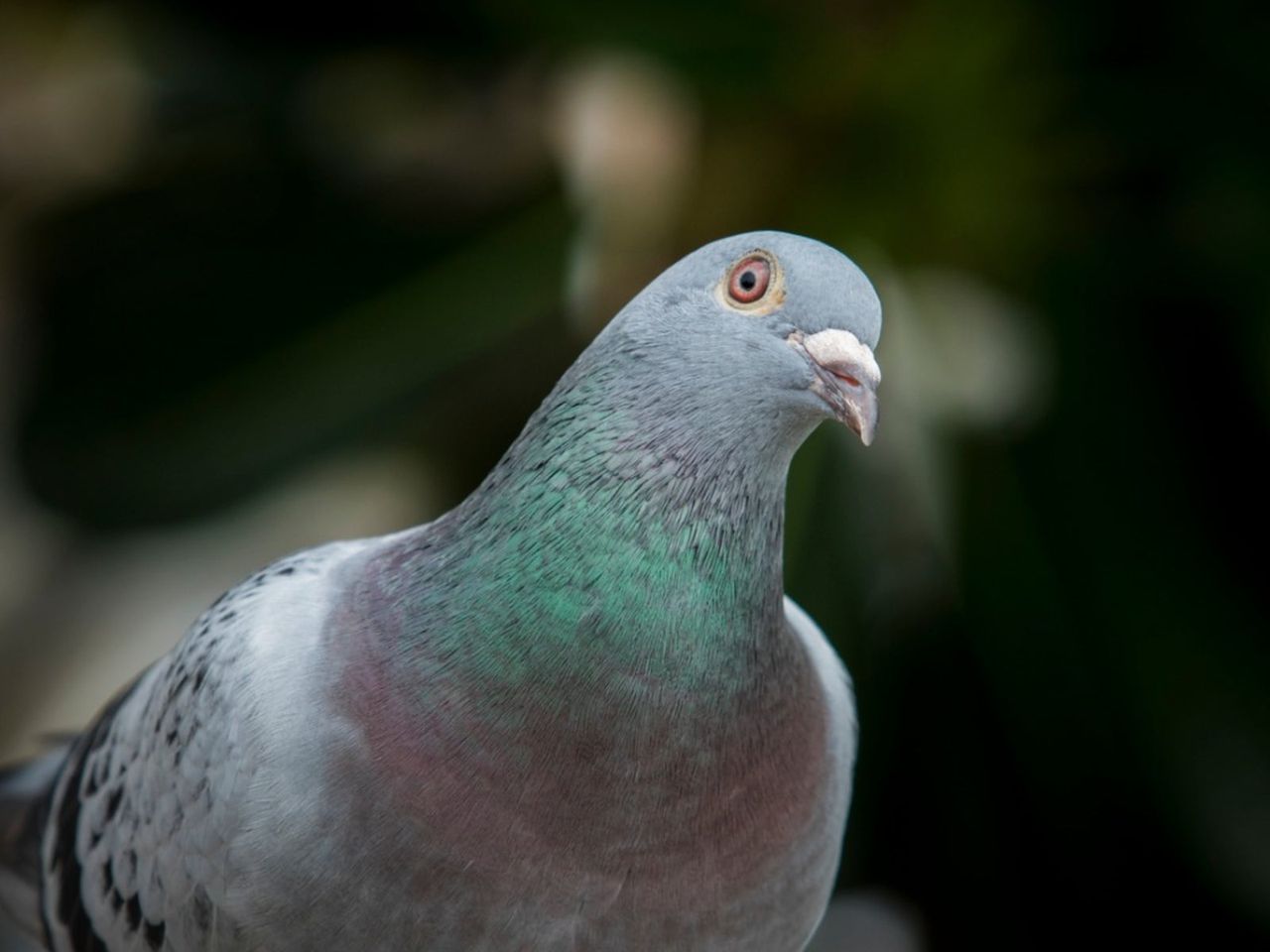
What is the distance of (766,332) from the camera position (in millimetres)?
1562

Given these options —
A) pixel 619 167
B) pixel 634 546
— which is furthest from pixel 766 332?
pixel 619 167

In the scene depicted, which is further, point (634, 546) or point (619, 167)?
point (619, 167)

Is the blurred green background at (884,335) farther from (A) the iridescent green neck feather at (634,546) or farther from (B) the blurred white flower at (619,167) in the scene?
(A) the iridescent green neck feather at (634,546)

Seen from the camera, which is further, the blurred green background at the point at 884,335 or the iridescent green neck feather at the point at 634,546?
the blurred green background at the point at 884,335

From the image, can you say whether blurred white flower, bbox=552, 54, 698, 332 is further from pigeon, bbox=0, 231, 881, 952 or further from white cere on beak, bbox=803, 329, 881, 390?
white cere on beak, bbox=803, 329, 881, 390

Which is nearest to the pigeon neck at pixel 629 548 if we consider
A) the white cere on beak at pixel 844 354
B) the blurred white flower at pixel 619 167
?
the white cere on beak at pixel 844 354

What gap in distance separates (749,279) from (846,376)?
17 cm

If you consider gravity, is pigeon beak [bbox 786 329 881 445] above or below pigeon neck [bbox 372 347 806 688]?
above

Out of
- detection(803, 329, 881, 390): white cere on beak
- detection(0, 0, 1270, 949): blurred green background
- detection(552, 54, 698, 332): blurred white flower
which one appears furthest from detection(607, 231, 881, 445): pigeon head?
detection(552, 54, 698, 332): blurred white flower

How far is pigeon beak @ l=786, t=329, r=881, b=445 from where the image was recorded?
58.3 inches

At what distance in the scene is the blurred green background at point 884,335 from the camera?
11.5ft

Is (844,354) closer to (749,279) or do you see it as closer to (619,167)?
(749,279)

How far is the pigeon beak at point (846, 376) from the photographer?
1.48m

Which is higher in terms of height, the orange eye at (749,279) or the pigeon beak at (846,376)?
the orange eye at (749,279)
